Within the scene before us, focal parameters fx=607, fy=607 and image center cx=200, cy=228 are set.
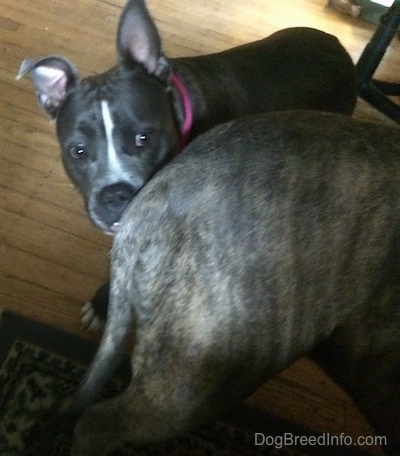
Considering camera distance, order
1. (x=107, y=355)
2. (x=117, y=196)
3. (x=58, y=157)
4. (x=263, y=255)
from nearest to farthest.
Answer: (x=263, y=255) → (x=107, y=355) → (x=117, y=196) → (x=58, y=157)

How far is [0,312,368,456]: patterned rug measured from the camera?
160 centimetres

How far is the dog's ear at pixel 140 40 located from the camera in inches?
62.9

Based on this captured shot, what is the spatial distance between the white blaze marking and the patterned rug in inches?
21.6

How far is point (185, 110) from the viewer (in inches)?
70.6

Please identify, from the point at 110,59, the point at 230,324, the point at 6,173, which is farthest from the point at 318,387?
the point at 110,59

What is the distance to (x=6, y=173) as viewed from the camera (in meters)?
2.20

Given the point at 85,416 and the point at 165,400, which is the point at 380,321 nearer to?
the point at 165,400

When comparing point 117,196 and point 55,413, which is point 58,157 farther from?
point 55,413

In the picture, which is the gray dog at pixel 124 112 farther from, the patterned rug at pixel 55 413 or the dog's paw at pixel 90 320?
the patterned rug at pixel 55 413

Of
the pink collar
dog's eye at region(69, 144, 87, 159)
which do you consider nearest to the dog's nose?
dog's eye at region(69, 144, 87, 159)

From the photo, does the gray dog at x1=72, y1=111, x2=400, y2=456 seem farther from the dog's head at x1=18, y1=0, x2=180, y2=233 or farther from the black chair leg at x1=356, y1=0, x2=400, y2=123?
the black chair leg at x1=356, y1=0, x2=400, y2=123

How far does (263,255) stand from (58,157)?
146 centimetres

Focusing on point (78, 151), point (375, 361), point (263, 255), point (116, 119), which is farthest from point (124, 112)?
point (375, 361)

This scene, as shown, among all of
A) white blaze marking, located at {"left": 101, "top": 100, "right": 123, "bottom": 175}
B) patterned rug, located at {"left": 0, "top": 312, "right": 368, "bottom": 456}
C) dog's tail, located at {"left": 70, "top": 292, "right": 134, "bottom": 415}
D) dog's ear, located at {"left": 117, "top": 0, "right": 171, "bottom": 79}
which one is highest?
dog's ear, located at {"left": 117, "top": 0, "right": 171, "bottom": 79}
